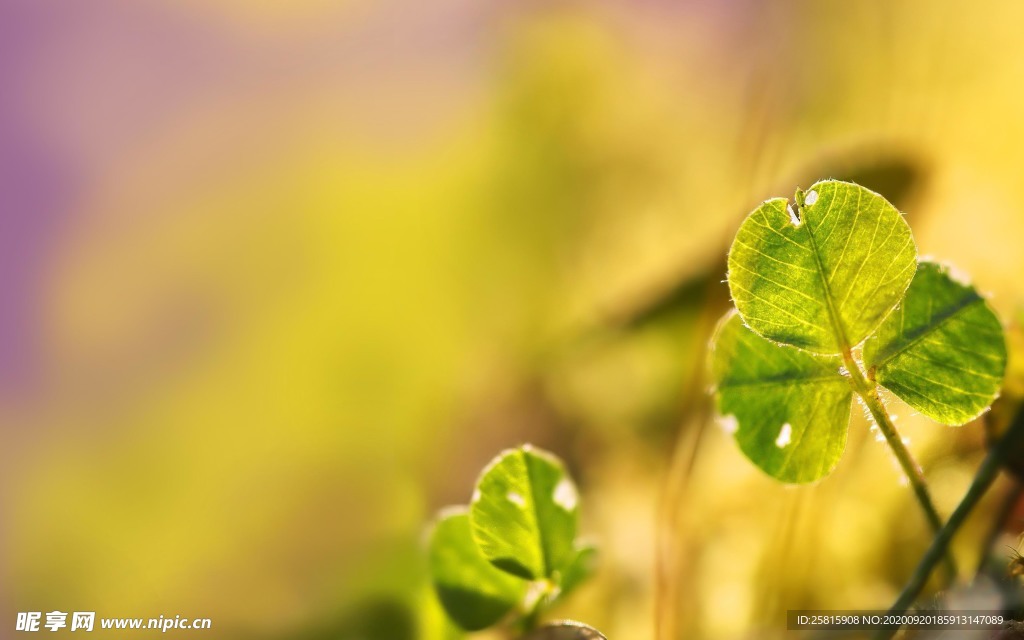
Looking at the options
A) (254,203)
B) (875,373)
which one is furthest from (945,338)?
(254,203)

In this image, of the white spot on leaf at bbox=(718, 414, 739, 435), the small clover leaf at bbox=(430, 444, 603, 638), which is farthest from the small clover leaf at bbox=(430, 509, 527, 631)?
the white spot on leaf at bbox=(718, 414, 739, 435)

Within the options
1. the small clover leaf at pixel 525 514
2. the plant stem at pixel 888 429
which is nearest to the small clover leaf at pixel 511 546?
the small clover leaf at pixel 525 514

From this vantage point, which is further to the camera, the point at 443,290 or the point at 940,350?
the point at 443,290

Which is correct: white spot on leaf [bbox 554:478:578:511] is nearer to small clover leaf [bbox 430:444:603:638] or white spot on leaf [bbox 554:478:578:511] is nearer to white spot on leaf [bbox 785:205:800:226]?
small clover leaf [bbox 430:444:603:638]

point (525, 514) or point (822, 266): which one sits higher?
point (822, 266)

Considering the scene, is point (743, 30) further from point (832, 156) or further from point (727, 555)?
point (727, 555)

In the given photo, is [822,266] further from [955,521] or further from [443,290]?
[443,290]

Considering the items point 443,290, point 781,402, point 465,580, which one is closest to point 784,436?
point 781,402
